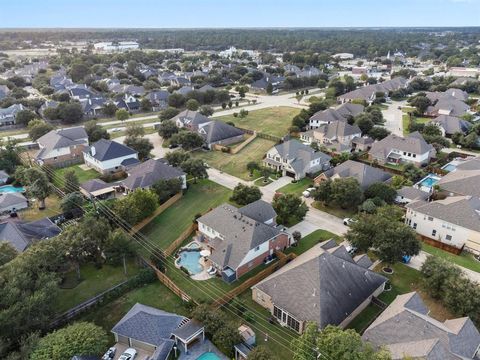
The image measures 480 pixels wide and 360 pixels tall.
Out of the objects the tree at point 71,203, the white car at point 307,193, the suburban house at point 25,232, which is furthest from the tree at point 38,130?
the white car at point 307,193

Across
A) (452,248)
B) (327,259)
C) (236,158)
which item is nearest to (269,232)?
(327,259)

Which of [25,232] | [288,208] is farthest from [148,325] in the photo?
[288,208]

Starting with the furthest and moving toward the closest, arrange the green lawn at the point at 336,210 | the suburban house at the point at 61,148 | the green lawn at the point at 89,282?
the suburban house at the point at 61,148, the green lawn at the point at 336,210, the green lawn at the point at 89,282

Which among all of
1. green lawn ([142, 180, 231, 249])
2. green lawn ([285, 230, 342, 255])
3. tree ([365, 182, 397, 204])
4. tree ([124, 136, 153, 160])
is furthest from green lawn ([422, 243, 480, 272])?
tree ([124, 136, 153, 160])

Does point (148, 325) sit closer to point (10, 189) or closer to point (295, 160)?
point (295, 160)

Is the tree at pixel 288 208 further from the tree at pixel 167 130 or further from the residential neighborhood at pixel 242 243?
the tree at pixel 167 130

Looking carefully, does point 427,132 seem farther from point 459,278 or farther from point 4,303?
point 4,303

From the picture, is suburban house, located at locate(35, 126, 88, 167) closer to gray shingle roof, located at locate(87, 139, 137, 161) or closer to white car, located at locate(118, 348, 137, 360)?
gray shingle roof, located at locate(87, 139, 137, 161)
